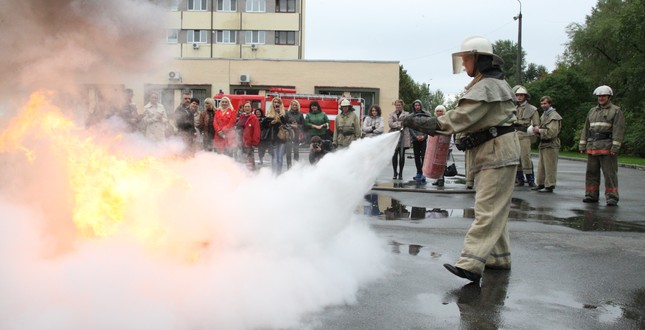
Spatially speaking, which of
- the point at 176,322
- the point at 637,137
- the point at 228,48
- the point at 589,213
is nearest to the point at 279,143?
the point at 589,213

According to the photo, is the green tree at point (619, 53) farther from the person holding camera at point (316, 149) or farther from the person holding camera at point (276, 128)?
the person holding camera at point (316, 149)

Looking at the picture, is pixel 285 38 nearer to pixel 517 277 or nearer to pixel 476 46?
pixel 476 46

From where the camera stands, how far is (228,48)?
52.8m

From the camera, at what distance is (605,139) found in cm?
1096

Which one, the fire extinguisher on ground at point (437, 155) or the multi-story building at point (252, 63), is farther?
the fire extinguisher on ground at point (437, 155)

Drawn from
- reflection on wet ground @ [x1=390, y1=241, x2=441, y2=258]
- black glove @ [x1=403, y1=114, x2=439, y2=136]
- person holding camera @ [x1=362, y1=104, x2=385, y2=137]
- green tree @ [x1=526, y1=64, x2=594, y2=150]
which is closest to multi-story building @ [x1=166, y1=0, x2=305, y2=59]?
green tree @ [x1=526, y1=64, x2=594, y2=150]

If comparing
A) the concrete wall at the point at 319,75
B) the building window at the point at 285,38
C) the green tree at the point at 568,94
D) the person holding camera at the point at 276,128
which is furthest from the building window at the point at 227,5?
the person holding camera at the point at 276,128

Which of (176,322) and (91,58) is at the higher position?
(91,58)

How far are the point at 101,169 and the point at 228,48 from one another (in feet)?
163

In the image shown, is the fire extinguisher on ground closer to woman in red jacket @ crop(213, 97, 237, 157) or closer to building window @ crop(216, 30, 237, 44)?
woman in red jacket @ crop(213, 97, 237, 157)

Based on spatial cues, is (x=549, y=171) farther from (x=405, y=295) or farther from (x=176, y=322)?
(x=176, y=322)

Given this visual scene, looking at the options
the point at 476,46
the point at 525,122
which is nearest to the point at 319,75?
the point at 525,122

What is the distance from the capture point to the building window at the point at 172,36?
15.7ft

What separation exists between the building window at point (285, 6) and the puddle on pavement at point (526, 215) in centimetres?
4325
